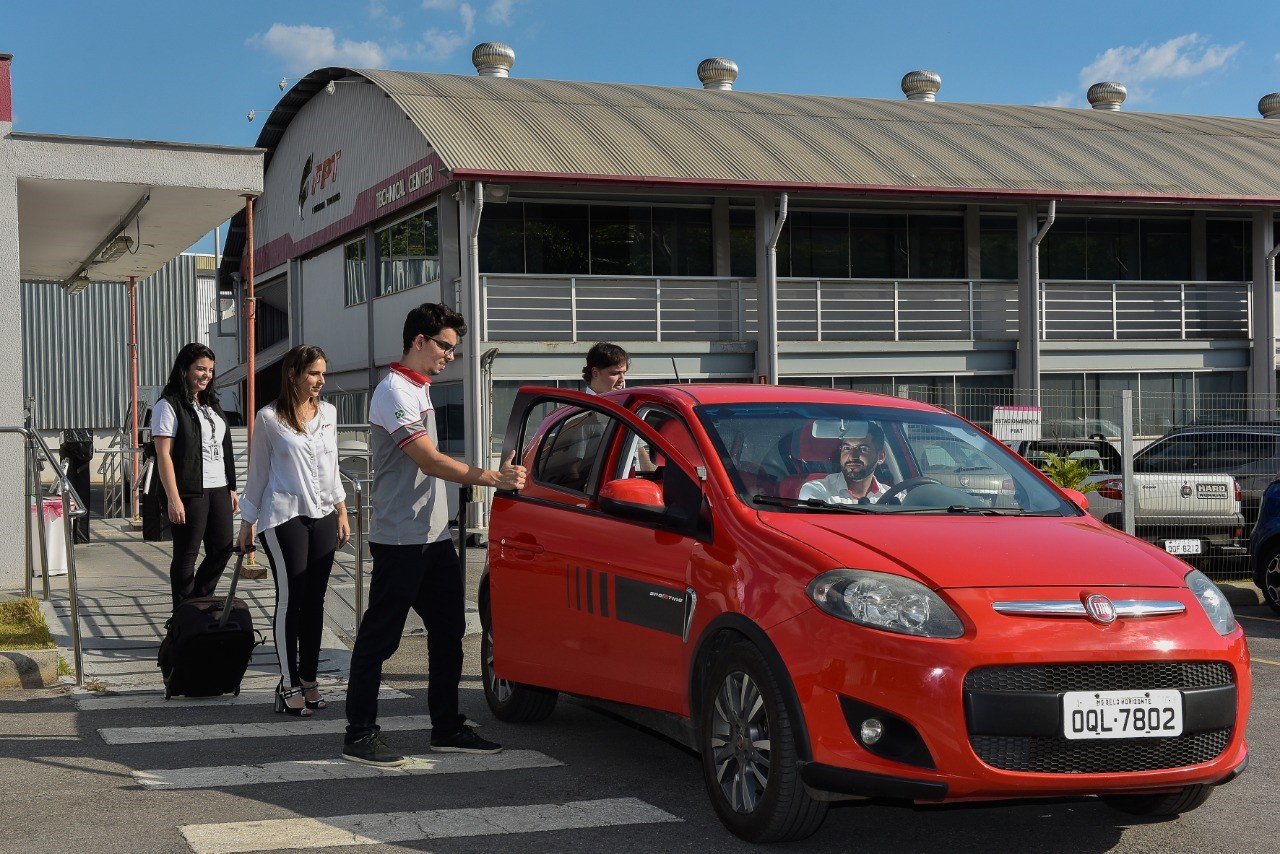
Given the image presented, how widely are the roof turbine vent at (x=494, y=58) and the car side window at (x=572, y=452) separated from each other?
24.2 meters

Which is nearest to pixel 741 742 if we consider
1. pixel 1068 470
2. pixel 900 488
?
pixel 900 488

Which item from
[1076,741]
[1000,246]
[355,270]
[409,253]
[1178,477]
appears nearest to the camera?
[1076,741]

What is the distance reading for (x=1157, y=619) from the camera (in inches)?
189

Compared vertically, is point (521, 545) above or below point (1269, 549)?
above

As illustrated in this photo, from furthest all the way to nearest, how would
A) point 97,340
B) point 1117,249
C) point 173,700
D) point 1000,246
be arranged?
point 97,340, point 1117,249, point 1000,246, point 173,700

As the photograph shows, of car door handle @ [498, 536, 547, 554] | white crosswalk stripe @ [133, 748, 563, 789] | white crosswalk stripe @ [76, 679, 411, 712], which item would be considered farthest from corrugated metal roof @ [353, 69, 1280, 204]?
white crosswalk stripe @ [133, 748, 563, 789]

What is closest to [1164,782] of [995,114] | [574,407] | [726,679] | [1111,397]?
[726,679]

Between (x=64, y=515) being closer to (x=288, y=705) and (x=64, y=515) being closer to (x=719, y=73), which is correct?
(x=288, y=705)

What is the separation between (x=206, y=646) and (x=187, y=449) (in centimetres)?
146

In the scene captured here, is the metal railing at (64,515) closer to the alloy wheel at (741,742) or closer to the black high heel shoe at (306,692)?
the black high heel shoe at (306,692)

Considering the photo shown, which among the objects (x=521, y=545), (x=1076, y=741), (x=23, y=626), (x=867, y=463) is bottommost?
(x=23, y=626)

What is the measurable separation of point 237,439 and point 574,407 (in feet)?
47.6

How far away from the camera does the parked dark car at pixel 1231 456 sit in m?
13.9

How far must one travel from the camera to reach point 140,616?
1036 centimetres
